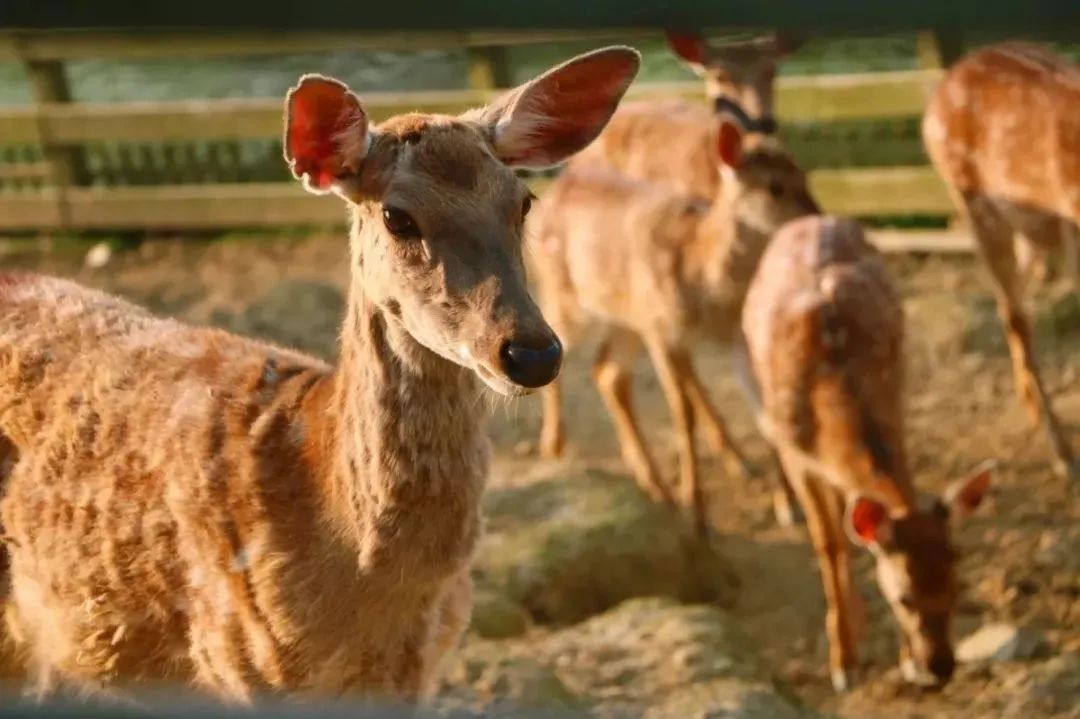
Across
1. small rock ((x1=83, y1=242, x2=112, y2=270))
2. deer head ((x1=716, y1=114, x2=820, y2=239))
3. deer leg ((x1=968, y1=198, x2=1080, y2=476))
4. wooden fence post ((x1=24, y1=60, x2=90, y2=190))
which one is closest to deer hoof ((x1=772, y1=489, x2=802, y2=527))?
deer head ((x1=716, y1=114, x2=820, y2=239))

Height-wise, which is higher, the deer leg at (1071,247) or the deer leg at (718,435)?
the deer leg at (1071,247)

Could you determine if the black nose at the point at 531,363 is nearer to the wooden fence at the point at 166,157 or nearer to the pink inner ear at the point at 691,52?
the pink inner ear at the point at 691,52

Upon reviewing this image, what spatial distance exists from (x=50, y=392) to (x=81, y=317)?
0.86 feet

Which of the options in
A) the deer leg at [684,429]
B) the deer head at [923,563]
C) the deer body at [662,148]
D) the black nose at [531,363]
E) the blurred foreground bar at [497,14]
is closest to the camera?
the blurred foreground bar at [497,14]

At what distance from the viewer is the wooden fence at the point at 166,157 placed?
33.2 feet

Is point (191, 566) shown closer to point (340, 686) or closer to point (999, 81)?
point (340, 686)

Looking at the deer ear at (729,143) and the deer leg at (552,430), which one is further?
the deer leg at (552,430)

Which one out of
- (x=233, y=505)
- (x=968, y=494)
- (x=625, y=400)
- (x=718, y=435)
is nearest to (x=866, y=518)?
(x=968, y=494)

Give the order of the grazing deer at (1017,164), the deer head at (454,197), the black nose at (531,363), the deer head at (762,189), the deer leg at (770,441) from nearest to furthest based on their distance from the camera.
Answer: the black nose at (531,363) < the deer head at (454,197) < the deer leg at (770,441) < the deer head at (762,189) < the grazing deer at (1017,164)

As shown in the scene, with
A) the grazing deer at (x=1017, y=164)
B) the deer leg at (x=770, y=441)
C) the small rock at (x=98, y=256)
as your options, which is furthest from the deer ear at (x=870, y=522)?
the small rock at (x=98, y=256)

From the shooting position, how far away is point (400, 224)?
3215 millimetres

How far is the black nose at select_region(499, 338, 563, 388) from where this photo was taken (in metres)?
2.89

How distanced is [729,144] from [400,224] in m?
3.83

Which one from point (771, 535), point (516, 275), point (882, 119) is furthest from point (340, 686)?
point (882, 119)
